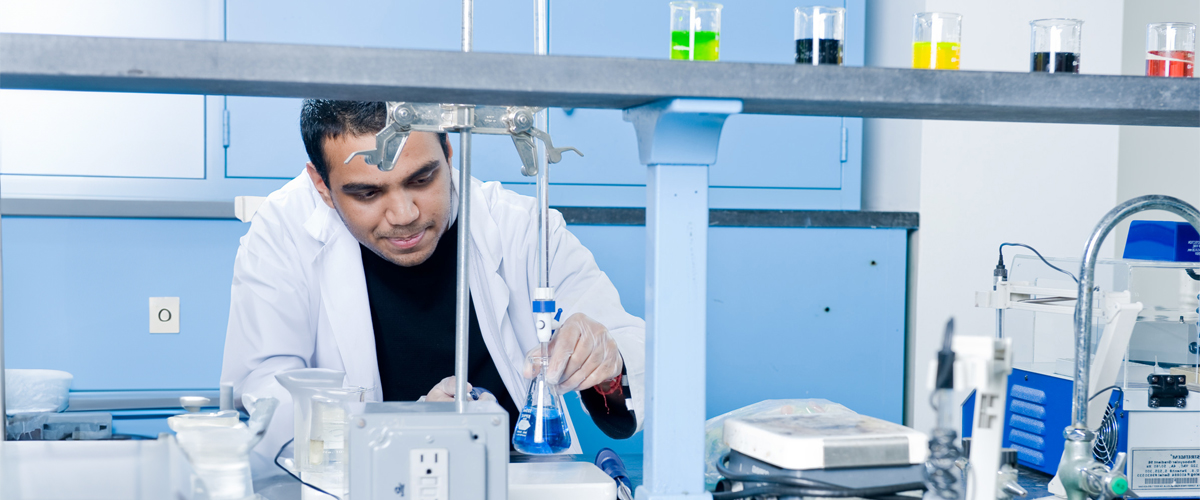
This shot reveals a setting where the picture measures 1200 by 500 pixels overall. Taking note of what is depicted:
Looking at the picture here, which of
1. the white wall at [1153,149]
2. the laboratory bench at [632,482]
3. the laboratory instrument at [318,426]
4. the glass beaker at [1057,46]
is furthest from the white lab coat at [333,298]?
the white wall at [1153,149]

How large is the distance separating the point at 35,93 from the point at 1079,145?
2687 millimetres

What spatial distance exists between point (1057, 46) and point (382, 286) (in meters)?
1.40

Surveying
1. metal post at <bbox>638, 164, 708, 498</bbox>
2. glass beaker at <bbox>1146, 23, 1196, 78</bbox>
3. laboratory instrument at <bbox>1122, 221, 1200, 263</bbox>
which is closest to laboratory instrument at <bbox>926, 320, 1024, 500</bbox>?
metal post at <bbox>638, 164, 708, 498</bbox>

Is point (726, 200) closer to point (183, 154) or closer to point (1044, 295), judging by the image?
point (1044, 295)

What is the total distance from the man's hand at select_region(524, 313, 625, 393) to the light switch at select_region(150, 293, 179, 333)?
4.21 ft

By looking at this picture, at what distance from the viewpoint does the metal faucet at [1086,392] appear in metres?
0.88

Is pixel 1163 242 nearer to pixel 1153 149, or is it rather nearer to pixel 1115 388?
pixel 1115 388

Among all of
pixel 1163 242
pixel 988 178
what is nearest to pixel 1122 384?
pixel 1163 242

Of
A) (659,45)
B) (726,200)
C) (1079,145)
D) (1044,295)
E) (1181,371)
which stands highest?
(659,45)

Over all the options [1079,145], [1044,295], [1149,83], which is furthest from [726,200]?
[1149,83]

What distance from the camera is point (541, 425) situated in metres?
1.07

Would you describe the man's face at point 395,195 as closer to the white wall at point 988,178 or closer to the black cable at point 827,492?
the black cable at point 827,492

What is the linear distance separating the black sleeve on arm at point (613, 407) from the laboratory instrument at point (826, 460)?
0.63m

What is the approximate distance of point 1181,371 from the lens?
129 centimetres
